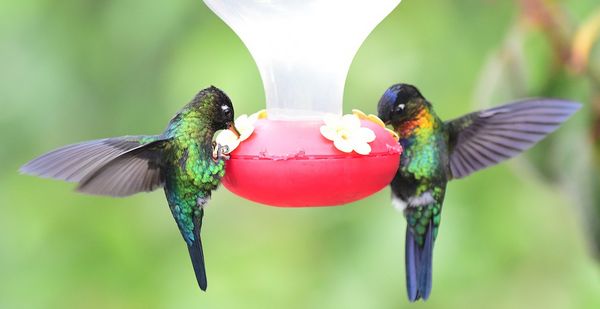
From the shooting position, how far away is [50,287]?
4660 millimetres

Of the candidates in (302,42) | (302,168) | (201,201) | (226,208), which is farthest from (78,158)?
(226,208)

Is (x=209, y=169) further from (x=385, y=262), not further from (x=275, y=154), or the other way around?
(x=385, y=262)

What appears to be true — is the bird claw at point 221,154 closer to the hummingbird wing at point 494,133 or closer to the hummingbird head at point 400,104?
the hummingbird head at point 400,104

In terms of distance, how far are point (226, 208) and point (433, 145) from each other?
7.11 feet

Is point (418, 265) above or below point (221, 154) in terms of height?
below

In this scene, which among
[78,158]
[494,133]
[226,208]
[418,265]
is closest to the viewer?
[78,158]

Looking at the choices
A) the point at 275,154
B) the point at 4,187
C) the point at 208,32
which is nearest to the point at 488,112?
the point at 275,154

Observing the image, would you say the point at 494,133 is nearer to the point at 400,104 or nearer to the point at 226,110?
the point at 400,104

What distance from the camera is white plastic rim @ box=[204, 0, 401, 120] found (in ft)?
7.99

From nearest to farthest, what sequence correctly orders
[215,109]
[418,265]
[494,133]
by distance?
[215,109], [418,265], [494,133]

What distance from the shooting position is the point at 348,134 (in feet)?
6.98

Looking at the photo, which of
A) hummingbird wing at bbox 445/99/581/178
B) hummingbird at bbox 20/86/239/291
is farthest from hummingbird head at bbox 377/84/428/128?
hummingbird at bbox 20/86/239/291

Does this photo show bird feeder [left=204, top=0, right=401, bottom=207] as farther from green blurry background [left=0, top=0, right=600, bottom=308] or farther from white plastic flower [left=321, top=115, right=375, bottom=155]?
green blurry background [left=0, top=0, right=600, bottom=308]

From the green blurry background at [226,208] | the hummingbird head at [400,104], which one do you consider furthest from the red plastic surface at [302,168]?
the green blurry background at [226,208]
